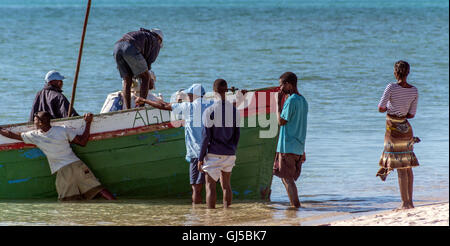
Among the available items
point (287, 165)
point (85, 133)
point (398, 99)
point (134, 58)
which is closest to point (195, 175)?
point (287, 165)

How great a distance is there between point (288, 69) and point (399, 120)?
1709 centimetres

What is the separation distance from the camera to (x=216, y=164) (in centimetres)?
802

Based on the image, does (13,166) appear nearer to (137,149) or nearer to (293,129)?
(137,149)

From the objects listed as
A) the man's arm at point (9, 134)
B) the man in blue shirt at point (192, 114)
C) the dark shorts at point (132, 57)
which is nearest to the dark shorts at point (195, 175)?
the man in blue shirt at point (192, 114)

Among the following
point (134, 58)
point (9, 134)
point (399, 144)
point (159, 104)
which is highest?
point (134, 58)

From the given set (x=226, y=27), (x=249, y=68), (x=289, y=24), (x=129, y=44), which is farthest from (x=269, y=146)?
(x=289, y=24)

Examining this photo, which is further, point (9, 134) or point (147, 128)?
point (147, 128)

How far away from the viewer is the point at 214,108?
784 centimetres

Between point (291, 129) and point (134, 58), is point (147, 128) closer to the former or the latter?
point (134, 58)

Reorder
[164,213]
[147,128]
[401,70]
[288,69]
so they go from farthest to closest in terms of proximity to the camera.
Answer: [288,69]
[147,128]
[164,213]
[401,70]

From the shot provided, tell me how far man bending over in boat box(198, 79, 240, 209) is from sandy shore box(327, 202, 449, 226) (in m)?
1.17

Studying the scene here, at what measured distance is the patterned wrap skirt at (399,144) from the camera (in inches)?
303

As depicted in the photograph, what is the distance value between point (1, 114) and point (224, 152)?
29.1 feet

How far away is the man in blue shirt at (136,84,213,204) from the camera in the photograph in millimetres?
8156
